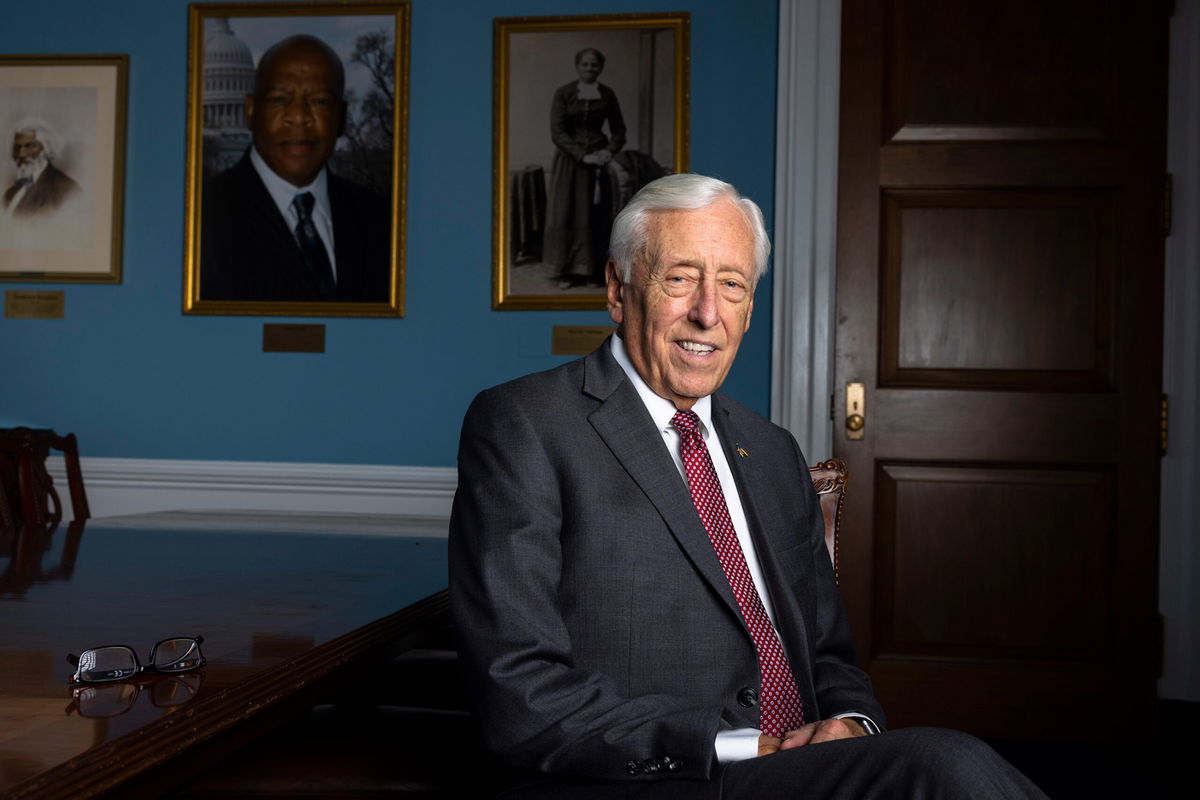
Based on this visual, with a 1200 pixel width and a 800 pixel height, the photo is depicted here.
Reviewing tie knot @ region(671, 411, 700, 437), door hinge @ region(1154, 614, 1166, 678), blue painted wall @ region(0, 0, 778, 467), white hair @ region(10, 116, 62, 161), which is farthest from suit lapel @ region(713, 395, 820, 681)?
white hair @ region(10, 116, 62, 161)

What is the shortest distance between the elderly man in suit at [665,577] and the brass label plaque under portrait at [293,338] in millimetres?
2701

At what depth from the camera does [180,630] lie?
155cm

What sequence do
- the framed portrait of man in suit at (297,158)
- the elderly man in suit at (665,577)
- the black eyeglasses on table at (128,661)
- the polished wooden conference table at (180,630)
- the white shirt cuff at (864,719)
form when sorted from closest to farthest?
the polished wooden conference table at (180,630)
the black eyeglasses on table at (128,661)
the elderly man in suit at (665,577)
the white shirt cuff at (864,719)
the framed portrait of man in suit at (297,158)

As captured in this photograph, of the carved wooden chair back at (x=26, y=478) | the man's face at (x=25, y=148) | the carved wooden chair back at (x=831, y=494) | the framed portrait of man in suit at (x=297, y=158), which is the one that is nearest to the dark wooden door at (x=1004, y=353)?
the carved wooden chair back at (x=831, y=494)

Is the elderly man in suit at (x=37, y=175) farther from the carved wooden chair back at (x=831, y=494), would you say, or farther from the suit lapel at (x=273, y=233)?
the carved wooden chair back at (x=831, y=494)

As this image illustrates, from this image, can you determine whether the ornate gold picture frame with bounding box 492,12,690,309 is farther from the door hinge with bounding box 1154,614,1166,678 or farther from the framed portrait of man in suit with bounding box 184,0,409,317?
the door hinge with bounding box 1154,614,1166,678

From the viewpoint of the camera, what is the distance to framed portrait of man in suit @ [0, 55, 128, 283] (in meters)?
4.43

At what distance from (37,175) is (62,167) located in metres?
0.11

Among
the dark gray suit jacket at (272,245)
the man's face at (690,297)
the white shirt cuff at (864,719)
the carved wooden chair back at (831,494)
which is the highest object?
the dark gray suit jacket at (272,245)

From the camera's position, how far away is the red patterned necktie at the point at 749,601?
172cm

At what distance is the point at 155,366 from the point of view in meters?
4.44

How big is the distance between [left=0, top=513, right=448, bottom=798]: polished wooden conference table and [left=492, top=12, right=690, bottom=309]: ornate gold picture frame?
164cm

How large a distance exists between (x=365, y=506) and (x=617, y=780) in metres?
3.05

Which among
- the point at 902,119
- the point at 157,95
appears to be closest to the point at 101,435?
the point at 157,95
